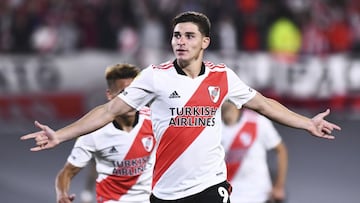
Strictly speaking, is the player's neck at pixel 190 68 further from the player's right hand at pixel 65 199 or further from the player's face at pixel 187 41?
the player's right hand at pixel 65 199

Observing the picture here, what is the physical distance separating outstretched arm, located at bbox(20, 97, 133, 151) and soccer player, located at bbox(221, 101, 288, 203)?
233cm

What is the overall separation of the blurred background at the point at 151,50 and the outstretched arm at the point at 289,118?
11972 mm

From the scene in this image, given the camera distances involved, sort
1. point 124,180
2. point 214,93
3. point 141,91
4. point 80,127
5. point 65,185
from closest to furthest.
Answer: point 80,127 < point 141,91 < point 214,93 < point 65,185 < point 124,180

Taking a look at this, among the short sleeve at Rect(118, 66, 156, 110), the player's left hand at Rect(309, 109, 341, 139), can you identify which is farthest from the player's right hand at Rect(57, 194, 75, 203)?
the player's left hand at Rect(309, 109, 341, 139)

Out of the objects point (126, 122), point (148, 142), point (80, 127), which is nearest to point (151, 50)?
point (126, 122)

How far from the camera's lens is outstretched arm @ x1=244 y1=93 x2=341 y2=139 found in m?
6.53

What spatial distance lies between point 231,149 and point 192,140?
2328mm

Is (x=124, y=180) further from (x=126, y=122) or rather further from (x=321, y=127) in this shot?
(x=321, y=127)

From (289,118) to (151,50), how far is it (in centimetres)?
1322

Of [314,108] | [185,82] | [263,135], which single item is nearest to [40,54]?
[314,108]

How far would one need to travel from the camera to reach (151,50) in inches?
774

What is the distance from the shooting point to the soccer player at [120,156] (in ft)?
24.0

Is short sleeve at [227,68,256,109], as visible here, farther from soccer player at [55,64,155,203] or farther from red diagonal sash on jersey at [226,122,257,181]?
red diagonal sash on jersey at [226,122,257,181]

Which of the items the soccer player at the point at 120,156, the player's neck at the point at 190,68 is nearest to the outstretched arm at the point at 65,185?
the soccer player at the point at 120,156
